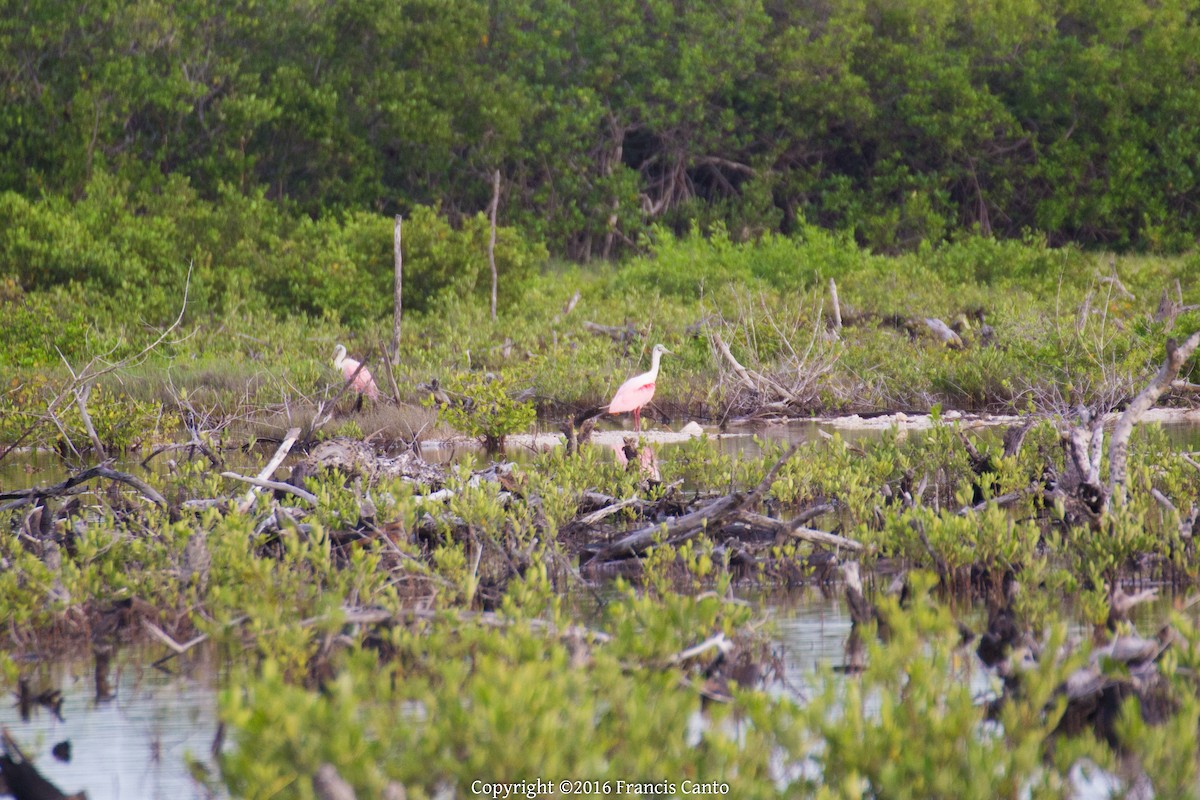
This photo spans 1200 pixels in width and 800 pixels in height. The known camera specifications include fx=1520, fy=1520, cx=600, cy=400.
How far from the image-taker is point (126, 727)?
16.8 feet

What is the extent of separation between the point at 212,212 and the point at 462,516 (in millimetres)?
19018

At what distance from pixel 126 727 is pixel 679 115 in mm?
27450

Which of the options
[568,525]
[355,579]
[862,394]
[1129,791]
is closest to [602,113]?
[862,394]

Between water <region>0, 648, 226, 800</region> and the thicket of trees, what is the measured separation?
22026mm

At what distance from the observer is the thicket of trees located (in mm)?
28078

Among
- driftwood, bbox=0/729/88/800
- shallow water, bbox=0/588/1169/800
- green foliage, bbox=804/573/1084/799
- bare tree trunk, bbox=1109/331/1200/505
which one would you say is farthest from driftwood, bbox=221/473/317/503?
green foliage, bbox=804/573/1084/799

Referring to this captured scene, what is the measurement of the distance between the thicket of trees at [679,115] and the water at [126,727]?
22.0 metres

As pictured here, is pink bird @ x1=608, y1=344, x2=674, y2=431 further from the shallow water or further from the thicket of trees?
the thicket of trees

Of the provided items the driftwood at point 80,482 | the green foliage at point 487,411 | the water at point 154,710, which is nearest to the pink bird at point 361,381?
the green foliage at point 487,411

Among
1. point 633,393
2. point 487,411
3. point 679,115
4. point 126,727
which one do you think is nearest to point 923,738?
point 126,727

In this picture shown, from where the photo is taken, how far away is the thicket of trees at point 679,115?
28.1 metres

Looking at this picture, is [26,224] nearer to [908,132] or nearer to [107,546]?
[107,546]

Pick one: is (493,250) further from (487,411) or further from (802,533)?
(802,533)

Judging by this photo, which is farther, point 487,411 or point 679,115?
point 679,115
